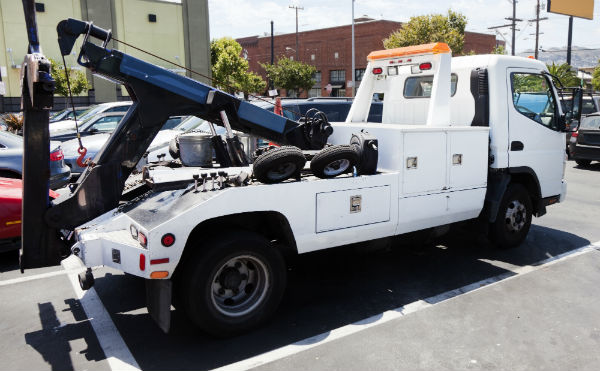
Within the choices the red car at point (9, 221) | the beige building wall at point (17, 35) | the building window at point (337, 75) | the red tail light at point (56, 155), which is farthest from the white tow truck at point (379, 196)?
the building window at point (337, 75)

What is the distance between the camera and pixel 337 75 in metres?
58.2

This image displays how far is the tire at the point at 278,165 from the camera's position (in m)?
4.29

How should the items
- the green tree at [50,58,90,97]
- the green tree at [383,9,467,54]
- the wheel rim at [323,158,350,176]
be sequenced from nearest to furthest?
the wheel rim at [323,158,350,176] → the green tree at [50,58,90,97] → the green tree at [383,9,467,54]

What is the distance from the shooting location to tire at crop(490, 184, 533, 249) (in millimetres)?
6434

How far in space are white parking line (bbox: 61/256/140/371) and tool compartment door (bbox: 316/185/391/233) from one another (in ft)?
6.27

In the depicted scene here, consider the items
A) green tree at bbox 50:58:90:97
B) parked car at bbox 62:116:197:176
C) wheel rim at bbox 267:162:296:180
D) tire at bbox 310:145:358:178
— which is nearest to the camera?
wheel rim at bbox 267:162:296:180

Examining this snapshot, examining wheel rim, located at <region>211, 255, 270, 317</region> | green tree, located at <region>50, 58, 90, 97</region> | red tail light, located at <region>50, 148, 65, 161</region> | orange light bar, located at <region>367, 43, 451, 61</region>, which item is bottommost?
wheel rim, located at <region>211, 255, 270, 317</region>

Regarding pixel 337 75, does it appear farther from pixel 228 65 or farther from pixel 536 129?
pixel 536 129

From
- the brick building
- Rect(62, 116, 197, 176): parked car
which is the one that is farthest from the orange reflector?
the brick building

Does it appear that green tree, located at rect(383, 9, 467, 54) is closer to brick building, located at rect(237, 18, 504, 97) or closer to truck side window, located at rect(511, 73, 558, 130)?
brick building, located at rect(237, 18, 504, 97)

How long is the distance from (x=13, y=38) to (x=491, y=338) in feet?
110

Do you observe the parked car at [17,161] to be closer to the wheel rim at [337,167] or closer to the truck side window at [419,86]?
the wheel rim at [337,167]

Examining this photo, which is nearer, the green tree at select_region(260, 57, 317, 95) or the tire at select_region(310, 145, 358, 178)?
the tire at select_region(310, 145, 358, 178)

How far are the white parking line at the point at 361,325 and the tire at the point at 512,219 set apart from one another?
0.54m
